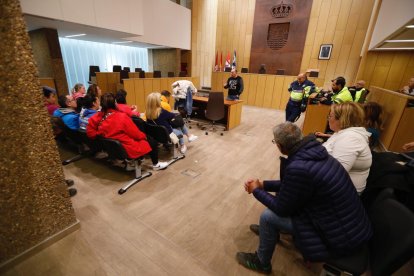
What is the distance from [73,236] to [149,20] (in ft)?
23.7

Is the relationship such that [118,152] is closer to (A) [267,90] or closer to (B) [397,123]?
(B) [397,123]

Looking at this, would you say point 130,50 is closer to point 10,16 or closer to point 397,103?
point 10,16

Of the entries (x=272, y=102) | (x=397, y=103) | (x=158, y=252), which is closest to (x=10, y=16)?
(x=158, y=252)

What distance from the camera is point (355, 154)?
146cm

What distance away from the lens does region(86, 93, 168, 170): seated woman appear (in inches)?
92.8

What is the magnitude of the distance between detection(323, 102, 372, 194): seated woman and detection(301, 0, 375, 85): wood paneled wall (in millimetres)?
8034

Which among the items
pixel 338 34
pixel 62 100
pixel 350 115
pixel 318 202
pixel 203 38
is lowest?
pixel 318 202

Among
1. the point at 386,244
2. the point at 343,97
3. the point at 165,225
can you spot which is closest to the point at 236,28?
the point at 343,97

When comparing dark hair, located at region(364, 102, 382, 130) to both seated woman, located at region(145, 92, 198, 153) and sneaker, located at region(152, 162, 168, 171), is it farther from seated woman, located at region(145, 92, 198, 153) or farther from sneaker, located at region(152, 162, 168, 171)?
sneaker, located at region(152, 162, 168, 171)

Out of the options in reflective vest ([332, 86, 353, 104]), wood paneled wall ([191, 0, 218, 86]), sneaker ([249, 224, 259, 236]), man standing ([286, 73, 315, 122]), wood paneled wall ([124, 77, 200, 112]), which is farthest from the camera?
wood paneled wall ([191, 0, 218, 86])

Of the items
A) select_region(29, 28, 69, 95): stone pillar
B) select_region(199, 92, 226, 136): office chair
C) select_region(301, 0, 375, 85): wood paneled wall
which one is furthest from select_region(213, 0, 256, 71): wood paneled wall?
select_region(29, 28, 69, 95): stone pillar

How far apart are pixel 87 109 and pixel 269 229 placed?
2.83 m

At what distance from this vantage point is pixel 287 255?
1710mm

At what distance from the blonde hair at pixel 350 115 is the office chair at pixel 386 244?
0.68 meters
